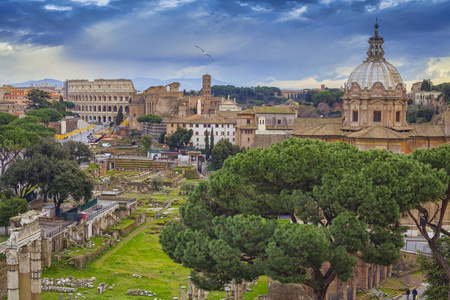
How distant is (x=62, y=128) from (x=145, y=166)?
21.0 meters

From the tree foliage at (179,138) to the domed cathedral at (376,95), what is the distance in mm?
30769

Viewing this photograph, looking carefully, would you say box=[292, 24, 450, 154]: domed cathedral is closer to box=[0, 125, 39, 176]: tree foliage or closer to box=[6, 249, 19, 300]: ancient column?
box=[0, 125, 39, 176]: tree foliage

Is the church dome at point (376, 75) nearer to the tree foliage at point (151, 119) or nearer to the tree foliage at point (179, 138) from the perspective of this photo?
the tree foliage at point (179, 138)

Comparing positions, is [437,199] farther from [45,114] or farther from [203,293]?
[45,114]

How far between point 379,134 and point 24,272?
74.8 feet

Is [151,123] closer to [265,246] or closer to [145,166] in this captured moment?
[145,166]

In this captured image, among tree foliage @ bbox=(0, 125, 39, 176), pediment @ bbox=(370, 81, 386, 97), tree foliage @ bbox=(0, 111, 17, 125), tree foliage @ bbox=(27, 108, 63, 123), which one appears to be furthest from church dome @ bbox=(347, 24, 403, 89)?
tree foliage @ bbox=(27, 108, 63, 123)

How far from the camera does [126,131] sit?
7862 cm

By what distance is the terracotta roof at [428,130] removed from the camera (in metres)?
34.2

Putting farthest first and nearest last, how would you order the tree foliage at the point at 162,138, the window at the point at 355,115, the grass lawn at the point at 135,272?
1. the tree foliage at the point at 162,138
2. the window at the point at 355,115
3. the grass lawn at the point at 135,272

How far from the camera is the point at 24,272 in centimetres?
1602

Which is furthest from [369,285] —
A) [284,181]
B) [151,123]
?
[151,123]

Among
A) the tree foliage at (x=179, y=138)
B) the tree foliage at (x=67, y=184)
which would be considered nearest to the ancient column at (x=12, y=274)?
the tree foliage at (x=67, y=184)

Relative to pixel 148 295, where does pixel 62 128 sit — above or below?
above
